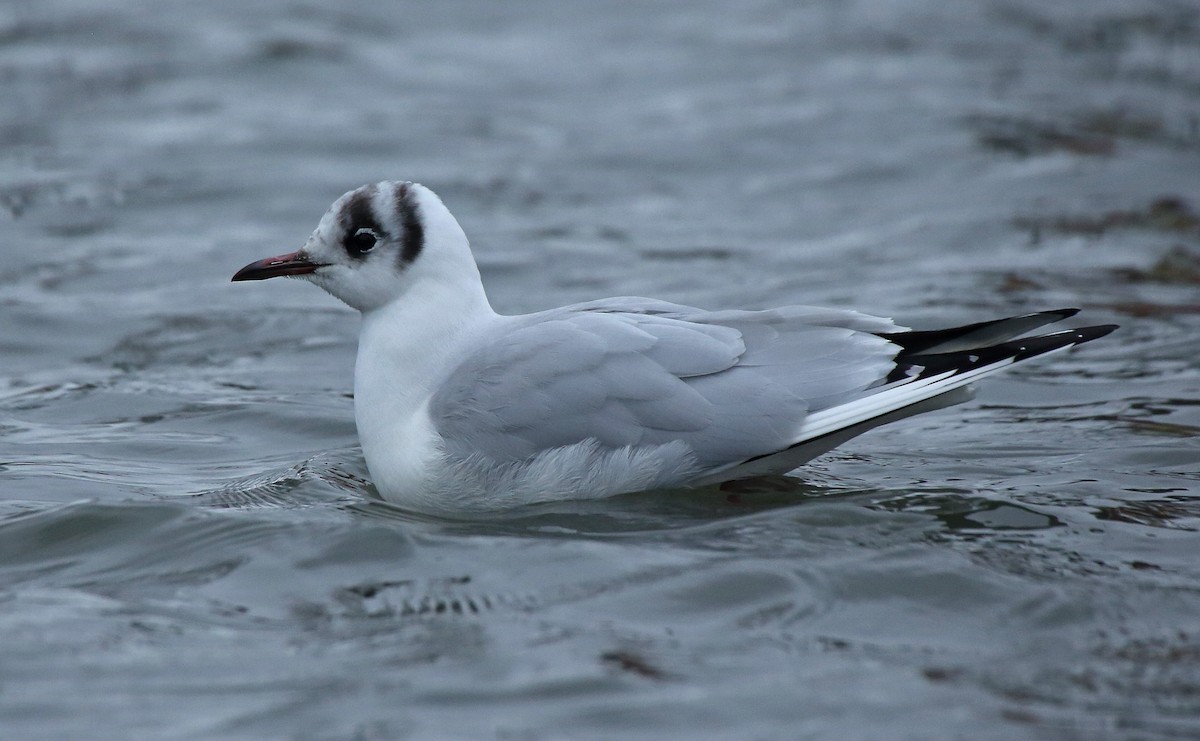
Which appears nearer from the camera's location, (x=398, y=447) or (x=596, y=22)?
(x=398, y=447)

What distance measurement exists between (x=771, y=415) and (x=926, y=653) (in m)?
1.20

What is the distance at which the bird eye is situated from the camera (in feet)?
19.0

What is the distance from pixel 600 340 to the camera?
5414mm

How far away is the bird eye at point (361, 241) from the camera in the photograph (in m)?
5.79

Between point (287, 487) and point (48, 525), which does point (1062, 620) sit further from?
point (48, 525)

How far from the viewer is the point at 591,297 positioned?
368 inches

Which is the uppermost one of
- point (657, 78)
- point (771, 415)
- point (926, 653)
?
point (657, 78)

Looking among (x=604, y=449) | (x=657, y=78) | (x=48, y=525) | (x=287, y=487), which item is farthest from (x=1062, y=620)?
(x=657, y=78)

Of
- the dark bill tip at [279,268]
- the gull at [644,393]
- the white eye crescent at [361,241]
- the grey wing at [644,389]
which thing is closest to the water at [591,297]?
the gull at [644,393]

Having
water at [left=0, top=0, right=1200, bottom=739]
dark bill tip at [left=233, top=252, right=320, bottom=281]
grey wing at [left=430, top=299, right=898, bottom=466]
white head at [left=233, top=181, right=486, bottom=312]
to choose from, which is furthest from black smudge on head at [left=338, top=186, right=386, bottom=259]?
water at [left=0, top=0, right=1200, bottom=739]

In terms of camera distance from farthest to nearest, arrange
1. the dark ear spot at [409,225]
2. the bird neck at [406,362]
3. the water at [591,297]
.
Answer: the dark ear spot at [409,225] → the bird neck at [406,362] → the water at [591,297]

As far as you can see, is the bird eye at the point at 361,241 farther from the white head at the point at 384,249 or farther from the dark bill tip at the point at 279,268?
the dark bill tip at the point at 279,268

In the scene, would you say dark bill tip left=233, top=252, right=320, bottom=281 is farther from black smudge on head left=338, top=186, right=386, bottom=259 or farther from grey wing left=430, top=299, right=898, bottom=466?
Answer: grey wing left=430, top=299, right=898, bottom=466

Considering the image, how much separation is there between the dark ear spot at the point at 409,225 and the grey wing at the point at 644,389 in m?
0.53
